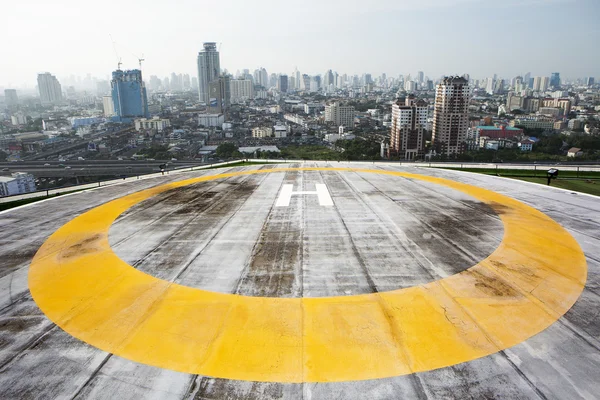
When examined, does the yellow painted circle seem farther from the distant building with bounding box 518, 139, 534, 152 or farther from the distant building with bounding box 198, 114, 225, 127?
the distant building with bounding box 198, 114, 225, 127

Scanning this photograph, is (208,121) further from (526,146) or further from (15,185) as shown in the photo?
(15,185)

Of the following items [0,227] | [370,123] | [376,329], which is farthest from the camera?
[370,123]

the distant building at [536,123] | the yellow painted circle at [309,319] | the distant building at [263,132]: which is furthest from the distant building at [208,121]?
the yellow painted circle at [309,319]

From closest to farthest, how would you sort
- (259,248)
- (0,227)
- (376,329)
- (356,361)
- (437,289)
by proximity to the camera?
(356,361) < (376,329) < (437,289) < (259,248) < (0,227)

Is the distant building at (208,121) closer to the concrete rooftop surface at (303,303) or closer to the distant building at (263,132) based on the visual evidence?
the distant building at (263,132)

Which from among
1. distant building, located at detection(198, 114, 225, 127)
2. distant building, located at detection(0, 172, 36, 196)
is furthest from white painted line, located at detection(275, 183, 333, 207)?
distant building, located at detection(198, 114, 225, 127)

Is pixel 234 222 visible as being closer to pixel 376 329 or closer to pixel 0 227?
pixel 376 329

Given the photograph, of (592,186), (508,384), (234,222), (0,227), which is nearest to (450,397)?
(508,384)
